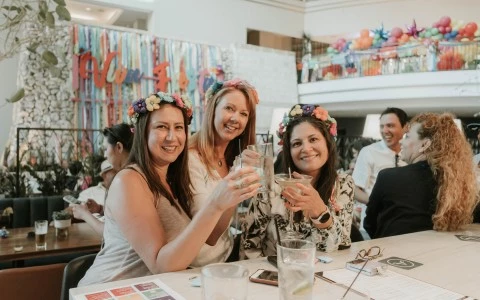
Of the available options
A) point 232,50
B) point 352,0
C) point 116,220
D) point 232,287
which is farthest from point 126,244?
point 352,0

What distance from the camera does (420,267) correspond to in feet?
5.54

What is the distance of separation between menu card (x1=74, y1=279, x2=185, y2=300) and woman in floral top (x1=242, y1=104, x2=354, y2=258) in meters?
0.68

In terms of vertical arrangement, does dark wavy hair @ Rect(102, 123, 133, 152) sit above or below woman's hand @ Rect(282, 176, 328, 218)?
above

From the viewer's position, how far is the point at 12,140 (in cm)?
826

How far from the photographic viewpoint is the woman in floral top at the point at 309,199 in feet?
6.10

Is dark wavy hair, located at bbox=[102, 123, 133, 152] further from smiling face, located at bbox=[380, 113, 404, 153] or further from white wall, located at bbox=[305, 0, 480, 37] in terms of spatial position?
white wall, located at bbox=[305, 0, 480, 37]

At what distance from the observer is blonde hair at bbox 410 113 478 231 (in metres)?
2.37

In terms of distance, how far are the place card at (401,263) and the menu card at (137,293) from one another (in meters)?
0.94

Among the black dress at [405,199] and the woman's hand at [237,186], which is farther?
the black dress at [405,199]

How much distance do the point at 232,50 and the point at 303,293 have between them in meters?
10.4

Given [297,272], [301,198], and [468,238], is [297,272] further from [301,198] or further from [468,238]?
[468,238]

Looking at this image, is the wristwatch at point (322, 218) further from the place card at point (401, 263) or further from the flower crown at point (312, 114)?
the flower crown at point (312, 114)

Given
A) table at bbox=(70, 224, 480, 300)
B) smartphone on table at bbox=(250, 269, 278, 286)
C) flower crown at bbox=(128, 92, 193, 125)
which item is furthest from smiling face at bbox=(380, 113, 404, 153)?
smartphone on table at bbox=(250, 269, 278, 286)

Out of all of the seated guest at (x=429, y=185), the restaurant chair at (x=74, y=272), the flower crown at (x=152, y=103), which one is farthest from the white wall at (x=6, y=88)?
the seated guest at (x=429, y=185)
